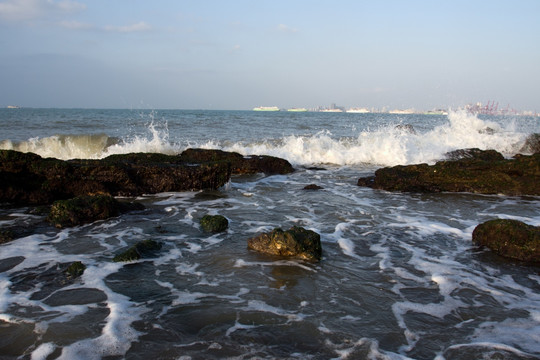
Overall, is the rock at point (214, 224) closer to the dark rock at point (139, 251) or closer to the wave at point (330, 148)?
the dark rock at point (139, 251)

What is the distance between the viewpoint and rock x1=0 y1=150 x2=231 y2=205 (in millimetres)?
6527

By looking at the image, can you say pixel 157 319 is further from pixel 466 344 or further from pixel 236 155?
pixel 236 155

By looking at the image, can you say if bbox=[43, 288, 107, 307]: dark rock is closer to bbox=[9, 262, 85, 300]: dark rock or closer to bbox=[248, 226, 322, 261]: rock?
bbox=[9, 262, 85, 300]: dark rock

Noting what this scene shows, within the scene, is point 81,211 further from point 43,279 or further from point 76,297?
point 76,297

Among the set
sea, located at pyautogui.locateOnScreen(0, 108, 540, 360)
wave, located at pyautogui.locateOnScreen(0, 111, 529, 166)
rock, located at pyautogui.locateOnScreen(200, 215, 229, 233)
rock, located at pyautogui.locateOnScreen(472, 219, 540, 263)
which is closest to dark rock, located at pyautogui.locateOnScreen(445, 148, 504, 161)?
wave, located at pyautogui.locateOnScreen(0, 111, 529, 166)

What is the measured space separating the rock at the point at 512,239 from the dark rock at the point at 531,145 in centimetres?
1442

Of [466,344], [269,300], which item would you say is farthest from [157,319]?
[466,344]

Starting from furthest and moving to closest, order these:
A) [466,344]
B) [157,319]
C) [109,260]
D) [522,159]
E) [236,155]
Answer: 1. [236,155]
2. [522,159]
3. [109,260]
4. [157,319]
5. [466,344]

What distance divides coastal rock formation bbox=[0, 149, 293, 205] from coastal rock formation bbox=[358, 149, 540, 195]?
3750mm

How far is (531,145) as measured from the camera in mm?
16891

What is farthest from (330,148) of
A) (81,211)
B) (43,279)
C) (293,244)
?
(43,279)

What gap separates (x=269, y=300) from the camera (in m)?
3.42

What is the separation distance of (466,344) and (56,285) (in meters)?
3.45

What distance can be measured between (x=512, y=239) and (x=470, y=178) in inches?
170
